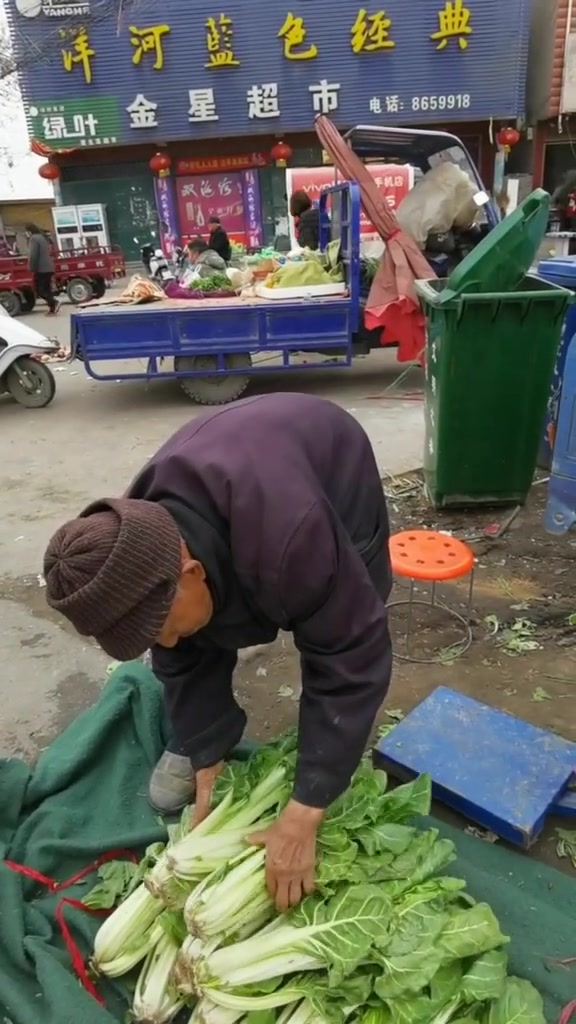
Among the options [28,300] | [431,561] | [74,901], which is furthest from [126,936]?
[28,300]

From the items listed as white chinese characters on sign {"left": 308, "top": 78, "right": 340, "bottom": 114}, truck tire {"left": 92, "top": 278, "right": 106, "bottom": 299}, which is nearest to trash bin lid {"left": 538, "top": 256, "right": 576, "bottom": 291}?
truck tire {"left": 92, "top": 278, "right": 106, "bottom": 299}

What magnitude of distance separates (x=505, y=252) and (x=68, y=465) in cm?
397

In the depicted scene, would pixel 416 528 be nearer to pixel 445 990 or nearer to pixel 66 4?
pixel 445 990

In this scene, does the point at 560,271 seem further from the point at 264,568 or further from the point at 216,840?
the point at 216,840

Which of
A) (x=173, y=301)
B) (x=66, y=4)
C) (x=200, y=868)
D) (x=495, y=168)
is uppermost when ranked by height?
(x=66, y=4)

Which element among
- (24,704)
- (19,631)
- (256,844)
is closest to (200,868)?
(256,844)

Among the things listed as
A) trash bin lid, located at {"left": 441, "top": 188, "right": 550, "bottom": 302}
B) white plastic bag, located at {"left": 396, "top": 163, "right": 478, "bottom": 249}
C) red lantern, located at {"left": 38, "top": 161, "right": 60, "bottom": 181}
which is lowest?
trash bin lid, located at {"left": 441, "top": 188, "right": 550, "bottom": 302}

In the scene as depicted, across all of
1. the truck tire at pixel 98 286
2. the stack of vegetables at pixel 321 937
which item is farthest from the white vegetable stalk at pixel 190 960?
the truck tire at pixel 98 286

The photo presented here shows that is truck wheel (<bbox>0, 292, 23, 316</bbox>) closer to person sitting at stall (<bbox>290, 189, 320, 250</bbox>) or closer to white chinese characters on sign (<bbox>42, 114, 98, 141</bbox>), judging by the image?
white chinese characters on sign (<bbox>42, 114, 98, 141</bbox>)

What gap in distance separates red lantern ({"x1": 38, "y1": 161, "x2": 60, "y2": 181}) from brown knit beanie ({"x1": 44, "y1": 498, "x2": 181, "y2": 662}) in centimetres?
1880

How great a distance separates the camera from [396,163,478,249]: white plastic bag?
7.64 m

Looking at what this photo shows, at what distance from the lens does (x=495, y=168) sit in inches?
694

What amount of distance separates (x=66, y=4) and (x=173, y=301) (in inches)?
497

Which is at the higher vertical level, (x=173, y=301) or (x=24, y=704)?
(x=173, y=301)
